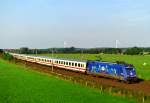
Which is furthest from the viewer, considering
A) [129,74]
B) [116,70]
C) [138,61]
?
[138,61]

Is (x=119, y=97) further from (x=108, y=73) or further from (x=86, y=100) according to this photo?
(x=108, y=73)

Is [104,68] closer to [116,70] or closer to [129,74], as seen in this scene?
[116,70]

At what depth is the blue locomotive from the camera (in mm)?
47812

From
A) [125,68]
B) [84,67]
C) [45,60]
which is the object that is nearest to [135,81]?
[125,68]

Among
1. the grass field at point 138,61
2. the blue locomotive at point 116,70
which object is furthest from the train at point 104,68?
the grass field at point 138,61

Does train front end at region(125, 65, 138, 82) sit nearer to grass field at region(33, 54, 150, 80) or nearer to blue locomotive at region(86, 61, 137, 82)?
blue locomotive at region(86, 61, 137, 82)

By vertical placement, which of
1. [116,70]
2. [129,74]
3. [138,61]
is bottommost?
[138,61]

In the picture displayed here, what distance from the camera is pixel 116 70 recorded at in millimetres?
49781

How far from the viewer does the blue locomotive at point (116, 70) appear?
47812 mm

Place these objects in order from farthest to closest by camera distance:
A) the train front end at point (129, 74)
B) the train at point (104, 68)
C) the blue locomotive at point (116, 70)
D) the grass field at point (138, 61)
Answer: the grass field at point (138, 61)
the train at point (104, 68)
the blue locomotive at point (116, 70)
the train front end at point (129, 74)

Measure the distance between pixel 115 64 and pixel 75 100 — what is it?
60.7 ft

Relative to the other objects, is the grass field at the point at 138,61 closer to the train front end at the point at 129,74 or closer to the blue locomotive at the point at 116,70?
the blue locomotive at the point at 116,70

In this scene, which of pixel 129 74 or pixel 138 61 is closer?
pixel 129 74

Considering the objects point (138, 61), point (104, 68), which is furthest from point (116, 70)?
point (138, 61)
